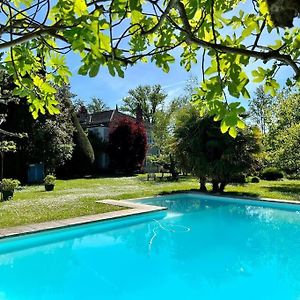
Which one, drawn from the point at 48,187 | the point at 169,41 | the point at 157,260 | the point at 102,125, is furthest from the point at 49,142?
the point at 169,41

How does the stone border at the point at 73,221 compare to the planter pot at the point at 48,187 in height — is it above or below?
below

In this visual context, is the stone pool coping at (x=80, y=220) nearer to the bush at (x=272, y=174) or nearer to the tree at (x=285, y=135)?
the tree at (x=285, y=135)

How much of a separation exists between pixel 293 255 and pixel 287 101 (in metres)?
21.1

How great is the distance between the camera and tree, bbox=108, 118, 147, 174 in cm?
3434

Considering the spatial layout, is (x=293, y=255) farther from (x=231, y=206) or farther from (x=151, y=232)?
(x=231, y=206)

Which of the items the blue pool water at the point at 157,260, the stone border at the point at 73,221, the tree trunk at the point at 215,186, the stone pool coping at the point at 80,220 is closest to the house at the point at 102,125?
the tree trunk at the point at 215,186

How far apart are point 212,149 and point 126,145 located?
16976 mm

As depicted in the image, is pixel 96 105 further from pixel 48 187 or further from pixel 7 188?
pixel 7 188

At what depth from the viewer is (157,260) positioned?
831 cm

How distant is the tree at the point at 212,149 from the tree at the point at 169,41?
15.1m

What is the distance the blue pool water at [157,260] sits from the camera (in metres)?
6.51

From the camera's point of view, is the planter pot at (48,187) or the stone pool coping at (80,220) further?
the planter pot at (48,187)

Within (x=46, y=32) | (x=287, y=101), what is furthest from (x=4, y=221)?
(x=287, y=101)

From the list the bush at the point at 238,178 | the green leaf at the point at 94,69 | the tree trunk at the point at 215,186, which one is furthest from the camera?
the tree trunk at the point at 215,186
